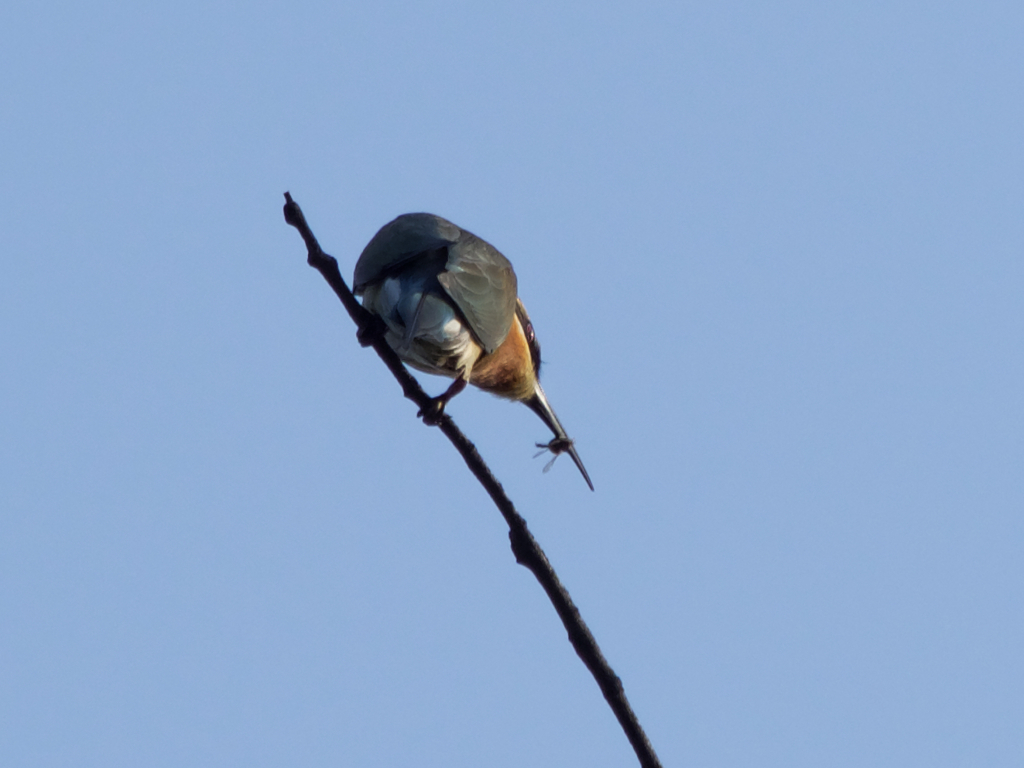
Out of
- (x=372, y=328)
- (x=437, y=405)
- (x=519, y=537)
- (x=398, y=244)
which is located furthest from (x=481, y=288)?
(x=519, y=537)

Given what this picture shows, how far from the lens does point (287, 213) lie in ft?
10.7

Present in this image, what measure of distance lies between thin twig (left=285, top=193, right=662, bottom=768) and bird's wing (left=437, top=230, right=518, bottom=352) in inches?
56.6

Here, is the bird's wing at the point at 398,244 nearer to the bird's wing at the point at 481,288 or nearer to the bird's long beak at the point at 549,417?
the bird's wing at the point at 481,288

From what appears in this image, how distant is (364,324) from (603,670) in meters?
1.43

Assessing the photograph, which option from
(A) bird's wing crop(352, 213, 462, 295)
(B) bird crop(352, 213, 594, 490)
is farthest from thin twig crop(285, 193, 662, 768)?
(A) bird's wing crop(352, 213, 462, 295)

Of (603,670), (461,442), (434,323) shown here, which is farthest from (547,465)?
(603,670)

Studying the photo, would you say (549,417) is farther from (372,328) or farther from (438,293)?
(372,328)

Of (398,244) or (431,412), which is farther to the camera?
(398,244)

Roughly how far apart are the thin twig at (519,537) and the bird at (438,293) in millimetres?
1078

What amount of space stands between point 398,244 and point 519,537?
276cm

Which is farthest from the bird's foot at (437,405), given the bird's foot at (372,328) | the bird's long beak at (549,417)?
the bird's long beak at (549,417)

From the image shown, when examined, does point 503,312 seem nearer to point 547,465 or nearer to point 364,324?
point 547,465

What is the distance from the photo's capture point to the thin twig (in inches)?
109

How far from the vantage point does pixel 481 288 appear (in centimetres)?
537
